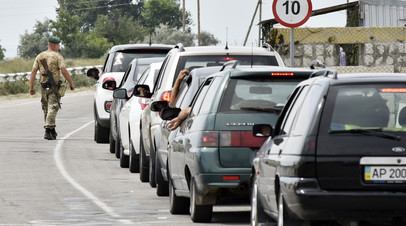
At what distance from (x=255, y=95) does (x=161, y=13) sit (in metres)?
163

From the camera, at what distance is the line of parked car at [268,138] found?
854 cm

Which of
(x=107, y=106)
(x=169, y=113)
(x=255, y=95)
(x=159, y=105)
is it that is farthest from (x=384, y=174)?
(x=107, y=106)

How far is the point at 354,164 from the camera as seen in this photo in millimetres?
8547

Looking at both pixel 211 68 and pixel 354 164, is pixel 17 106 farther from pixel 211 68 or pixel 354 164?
pixel 354 164

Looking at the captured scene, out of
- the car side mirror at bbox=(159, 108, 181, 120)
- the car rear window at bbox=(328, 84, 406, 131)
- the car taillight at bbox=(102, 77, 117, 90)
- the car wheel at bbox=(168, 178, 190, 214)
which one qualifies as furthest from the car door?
the car taillight at bbox=(102, 77, 117, 90)

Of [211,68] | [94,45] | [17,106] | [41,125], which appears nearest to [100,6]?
[94,45]

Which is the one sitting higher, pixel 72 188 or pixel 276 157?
pixel 276 157

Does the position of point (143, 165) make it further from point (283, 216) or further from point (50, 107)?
point (50, 107)

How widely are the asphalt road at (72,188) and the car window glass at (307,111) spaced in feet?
10.9

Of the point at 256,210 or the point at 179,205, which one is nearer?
the point at 256,210

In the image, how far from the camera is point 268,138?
1012 cm

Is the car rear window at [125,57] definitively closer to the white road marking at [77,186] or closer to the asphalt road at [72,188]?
the asphalt road at [72,188]

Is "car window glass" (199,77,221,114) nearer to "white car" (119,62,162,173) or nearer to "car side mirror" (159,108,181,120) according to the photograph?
"car side mirror" (159,108,181,120)

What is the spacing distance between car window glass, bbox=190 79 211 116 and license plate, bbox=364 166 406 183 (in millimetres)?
3835
